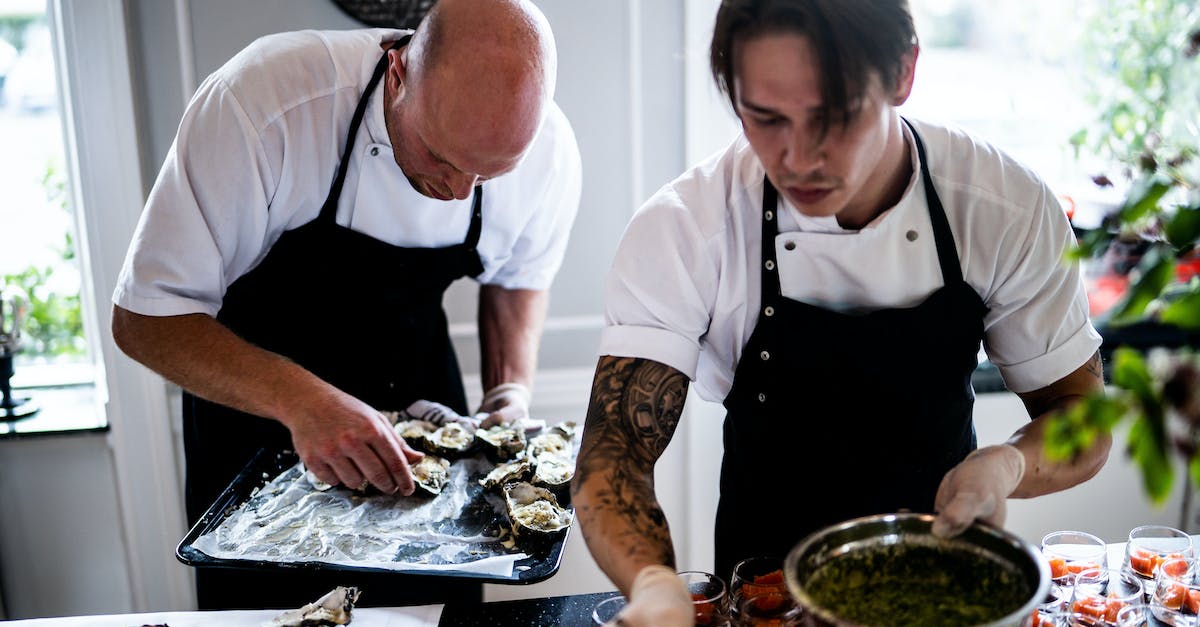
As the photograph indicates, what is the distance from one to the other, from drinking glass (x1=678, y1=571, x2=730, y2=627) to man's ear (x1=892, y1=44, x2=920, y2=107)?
719mm

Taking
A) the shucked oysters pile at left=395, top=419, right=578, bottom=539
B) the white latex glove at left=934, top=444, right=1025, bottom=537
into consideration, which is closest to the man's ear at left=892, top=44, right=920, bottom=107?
the white latex glove at left=934, top=444, right=1025, bottom=537

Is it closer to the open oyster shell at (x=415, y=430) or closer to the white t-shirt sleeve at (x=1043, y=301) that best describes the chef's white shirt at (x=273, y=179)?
the open oyster shell at (x=415, y=430)

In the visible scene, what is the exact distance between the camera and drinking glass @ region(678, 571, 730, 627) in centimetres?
130

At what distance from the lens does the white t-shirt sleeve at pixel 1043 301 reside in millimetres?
1521

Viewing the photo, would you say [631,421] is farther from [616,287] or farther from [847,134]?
[847,134]

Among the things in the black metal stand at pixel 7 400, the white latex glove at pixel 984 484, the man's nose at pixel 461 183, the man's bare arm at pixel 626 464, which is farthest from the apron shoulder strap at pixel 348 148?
the black metal stand at pixel 7 400

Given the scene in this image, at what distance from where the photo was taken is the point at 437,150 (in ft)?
5.89

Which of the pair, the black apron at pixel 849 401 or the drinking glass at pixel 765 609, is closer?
the drinking glass at pixel 765 609

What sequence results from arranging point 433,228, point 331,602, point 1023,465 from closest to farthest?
1. point 1023,465
2. point 331,602
3. point 433,228

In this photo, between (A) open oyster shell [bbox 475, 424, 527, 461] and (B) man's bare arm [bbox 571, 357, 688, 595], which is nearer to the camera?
(B) man's bare arm [bbox 571, 357, 688, 595]

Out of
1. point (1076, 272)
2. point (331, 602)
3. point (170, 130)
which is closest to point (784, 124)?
point (1076, 272)

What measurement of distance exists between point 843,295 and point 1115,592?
602mm

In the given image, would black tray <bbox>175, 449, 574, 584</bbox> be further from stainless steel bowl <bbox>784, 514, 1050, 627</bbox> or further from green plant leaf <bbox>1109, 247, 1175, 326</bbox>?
green plant leaf <bbox>1109, 247, 1175, 326</bbox>

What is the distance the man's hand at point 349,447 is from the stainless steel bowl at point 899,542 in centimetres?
98
